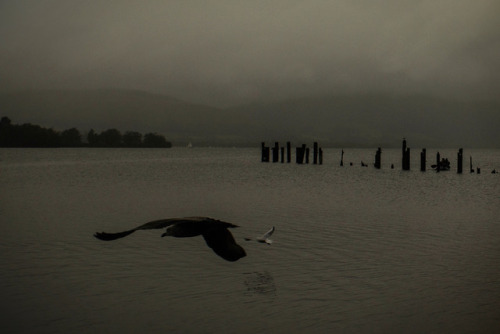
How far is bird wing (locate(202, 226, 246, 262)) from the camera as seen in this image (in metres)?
8.06

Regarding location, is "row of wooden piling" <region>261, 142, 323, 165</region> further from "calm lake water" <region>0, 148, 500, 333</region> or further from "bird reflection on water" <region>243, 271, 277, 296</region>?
"bird reflection on water" <region>243, 271, 277, 296</region>

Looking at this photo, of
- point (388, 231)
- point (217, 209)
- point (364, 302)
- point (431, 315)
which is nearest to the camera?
point (431, 315)

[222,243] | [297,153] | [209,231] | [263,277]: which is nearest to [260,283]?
[263,277]

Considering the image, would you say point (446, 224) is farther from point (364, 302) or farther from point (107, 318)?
point (107, 318)

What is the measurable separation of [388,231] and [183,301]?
327 inches

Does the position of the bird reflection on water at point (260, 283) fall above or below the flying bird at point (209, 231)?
below

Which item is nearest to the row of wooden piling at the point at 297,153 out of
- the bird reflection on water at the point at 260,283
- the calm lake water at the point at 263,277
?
the calm lake water at the point at 263,277

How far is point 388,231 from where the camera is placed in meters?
14.1

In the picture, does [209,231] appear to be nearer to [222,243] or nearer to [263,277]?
[222,243]

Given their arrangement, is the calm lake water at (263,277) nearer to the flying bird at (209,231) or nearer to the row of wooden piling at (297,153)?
the flying bird at (209,231)

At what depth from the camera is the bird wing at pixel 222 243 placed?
806 cm

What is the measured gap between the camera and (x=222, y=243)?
26.9 ft

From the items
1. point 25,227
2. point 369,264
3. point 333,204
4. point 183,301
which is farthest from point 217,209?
point 183,301

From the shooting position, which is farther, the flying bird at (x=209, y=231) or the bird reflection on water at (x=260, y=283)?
the flying bird at (x=209, y=231)
